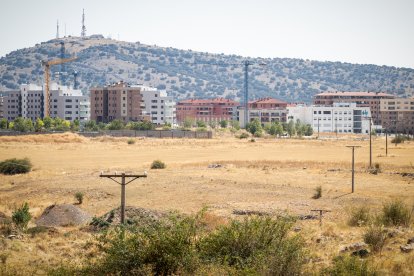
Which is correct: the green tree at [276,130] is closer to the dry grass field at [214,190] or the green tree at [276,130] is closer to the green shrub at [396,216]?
the dry grass field at [214,190]

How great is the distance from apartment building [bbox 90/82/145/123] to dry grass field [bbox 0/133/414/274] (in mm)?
93590

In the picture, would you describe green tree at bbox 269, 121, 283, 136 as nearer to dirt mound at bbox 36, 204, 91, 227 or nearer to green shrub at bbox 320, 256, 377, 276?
dirt mound at bbox 36, 204, 91, 227

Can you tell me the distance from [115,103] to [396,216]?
154 meters

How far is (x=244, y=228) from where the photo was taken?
71.0 feet

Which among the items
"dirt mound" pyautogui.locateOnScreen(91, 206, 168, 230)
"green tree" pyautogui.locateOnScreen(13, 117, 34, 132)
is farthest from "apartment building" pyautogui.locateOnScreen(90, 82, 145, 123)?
"dirt mound" pyautogui.locateOnScreen(91, 206, 168, 230)

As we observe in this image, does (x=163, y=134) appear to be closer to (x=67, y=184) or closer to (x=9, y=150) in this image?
(x=9, y=150)

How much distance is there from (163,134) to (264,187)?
79.6 metres

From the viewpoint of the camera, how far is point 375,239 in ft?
82.4

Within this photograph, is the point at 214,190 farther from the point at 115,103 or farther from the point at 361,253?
the point at 115,103

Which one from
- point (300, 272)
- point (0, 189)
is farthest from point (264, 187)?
point (300, 272)

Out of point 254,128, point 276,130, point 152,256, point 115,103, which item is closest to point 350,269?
point 152,256

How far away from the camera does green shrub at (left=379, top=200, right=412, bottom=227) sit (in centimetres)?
3122

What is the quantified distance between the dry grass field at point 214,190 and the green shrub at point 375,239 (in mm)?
395

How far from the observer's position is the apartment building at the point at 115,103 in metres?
181
